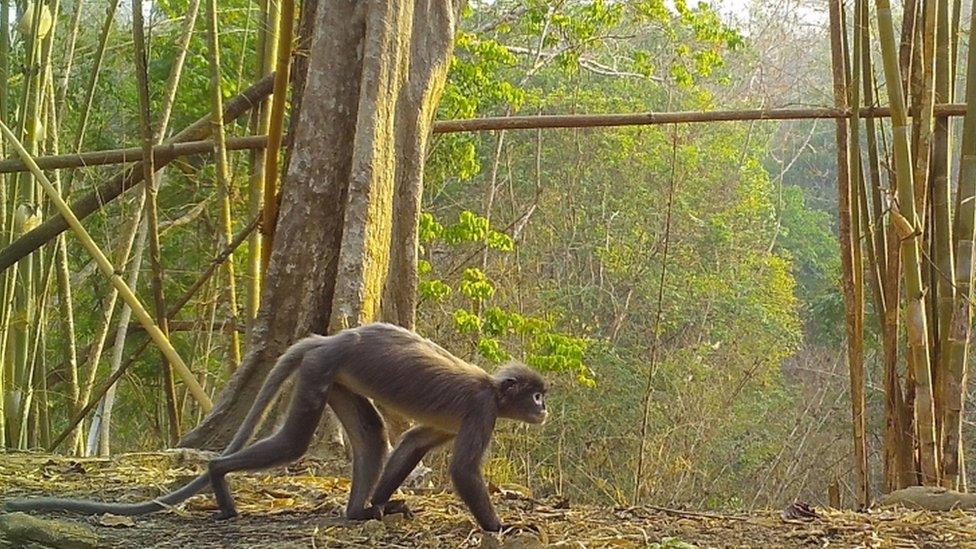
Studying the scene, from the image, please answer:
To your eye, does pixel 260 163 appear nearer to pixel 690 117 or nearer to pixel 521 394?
pixel 690 117

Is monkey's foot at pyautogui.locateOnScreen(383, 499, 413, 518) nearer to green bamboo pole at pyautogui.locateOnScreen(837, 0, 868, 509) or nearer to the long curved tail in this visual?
the long curved tail

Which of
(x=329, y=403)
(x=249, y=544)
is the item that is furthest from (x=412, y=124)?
(x=249, y=544)

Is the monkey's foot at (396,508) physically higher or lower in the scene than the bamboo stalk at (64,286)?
lower

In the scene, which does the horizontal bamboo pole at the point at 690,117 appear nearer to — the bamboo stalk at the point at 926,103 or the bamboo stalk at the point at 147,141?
the bamboo stalk at the point at 926,103

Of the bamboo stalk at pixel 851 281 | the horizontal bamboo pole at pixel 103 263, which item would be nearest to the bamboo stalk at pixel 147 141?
the horizontal bamboo pole at pixel 103 263

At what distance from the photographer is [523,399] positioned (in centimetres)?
411

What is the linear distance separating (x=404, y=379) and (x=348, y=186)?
52.5 inches

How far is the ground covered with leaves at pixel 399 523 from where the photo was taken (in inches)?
139

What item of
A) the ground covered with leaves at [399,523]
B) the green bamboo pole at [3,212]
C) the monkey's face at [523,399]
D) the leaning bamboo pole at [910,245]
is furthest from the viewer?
the green bamboo pole at [3,212]

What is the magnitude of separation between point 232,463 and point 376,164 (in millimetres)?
1604

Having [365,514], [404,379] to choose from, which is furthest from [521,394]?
[365,514]

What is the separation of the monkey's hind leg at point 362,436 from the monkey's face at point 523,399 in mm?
449

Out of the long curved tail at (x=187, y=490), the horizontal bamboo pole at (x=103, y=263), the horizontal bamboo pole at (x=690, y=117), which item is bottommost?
the long curved tail at (x=187, y=490)

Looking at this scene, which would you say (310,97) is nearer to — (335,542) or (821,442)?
(335,542)
